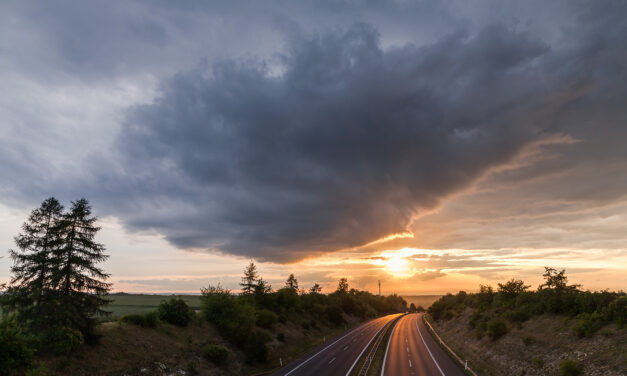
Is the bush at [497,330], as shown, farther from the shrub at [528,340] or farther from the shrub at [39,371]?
the shrub at [39,371]

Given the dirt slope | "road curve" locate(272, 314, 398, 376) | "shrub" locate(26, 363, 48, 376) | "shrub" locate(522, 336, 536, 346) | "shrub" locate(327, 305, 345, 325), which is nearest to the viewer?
"shrub" locate(26, 363, 48, 376)

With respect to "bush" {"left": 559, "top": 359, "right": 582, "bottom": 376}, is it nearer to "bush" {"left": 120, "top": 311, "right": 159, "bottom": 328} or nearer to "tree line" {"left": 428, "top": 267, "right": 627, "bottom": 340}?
"tree line" {"left": 428, "top": 267, "right": 627, "bottom": 340}

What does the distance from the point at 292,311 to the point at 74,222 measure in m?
55.2

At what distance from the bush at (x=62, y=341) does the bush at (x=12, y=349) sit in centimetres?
235

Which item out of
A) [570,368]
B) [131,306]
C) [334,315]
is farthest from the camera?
[131,306]

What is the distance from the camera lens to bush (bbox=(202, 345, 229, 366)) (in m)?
32.5

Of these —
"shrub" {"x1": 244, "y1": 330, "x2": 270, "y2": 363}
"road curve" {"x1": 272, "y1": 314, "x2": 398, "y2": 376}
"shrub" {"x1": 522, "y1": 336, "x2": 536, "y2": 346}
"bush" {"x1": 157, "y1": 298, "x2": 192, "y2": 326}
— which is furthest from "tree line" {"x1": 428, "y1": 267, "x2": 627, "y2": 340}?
"bush" {"x1": 157, "y1": 298, "x2": 192, "y2": 326}

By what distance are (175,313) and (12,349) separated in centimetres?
2138

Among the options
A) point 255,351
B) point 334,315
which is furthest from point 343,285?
point 255,351

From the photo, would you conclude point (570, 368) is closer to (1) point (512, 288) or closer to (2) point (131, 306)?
(1) point (512, 288)

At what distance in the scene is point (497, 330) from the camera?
116 ft

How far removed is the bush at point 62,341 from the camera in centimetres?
2058

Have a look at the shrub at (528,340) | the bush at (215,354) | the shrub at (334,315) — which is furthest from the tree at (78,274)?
the shrub at (334,315)

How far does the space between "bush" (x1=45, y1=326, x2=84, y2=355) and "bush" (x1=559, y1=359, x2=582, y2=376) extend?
34.2 metres
